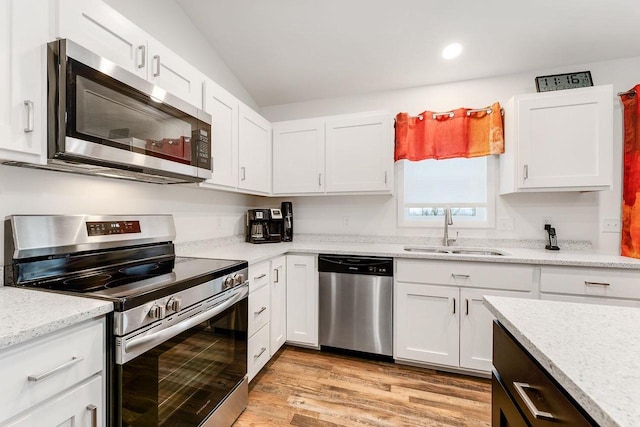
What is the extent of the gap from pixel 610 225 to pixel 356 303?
2.15 m

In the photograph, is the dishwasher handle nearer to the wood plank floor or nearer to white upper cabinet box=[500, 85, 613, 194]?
the wood plank floor

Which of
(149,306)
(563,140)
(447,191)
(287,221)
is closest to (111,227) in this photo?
(149,306)

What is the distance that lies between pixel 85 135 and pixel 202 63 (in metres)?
1.59

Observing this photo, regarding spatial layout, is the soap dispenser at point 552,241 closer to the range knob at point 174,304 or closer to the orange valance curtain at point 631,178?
the orange valance curtain at point 631,178

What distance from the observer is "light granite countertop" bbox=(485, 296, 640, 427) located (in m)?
0.45

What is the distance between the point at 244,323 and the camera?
1.72 metres

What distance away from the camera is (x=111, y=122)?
1.20m

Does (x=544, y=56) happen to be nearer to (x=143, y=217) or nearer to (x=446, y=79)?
(x=446, y=79)

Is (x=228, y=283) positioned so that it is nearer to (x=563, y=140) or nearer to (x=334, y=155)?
(x=334, y=155)

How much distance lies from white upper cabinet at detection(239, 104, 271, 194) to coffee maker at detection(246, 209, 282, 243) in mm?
218

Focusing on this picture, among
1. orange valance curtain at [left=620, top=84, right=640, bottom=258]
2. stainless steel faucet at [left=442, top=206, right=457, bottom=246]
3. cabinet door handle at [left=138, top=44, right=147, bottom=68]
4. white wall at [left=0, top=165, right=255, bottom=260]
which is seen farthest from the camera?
stainless steel faucet at [left=442, top=206, right=457, bottom=246]

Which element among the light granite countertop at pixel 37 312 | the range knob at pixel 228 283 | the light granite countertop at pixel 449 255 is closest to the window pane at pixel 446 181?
the light granite countertop at pixel 449 255

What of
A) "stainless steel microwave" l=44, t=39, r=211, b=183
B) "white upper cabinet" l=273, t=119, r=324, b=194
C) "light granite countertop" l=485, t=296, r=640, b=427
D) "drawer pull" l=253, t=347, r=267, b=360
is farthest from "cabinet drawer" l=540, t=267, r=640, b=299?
"stainless steel microwave" l=44, t=39, r=211, b=183

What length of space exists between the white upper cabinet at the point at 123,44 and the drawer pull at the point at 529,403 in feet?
6.23
